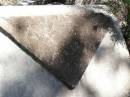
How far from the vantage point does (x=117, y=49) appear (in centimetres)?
301

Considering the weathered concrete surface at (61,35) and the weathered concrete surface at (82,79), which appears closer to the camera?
the weathered concrete surface at (82,79)

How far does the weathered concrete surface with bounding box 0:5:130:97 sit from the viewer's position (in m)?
2.51

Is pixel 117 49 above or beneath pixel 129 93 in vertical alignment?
above

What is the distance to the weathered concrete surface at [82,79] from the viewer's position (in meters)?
2.51

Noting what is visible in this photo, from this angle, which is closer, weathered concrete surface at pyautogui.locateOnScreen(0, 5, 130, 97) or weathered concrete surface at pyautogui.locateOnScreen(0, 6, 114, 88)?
weathered concrete surface at pyautogui.locateOnScreen(0, 5, 130, 97)

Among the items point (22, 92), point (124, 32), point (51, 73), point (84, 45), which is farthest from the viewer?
point (124, 32)

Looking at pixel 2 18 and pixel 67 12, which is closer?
pixel 2 18

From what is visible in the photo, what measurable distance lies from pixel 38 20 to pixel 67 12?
1.01 ft

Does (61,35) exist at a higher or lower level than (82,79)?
higher

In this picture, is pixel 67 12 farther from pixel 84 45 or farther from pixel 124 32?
pixel 124 32

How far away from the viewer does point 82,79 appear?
2.77m

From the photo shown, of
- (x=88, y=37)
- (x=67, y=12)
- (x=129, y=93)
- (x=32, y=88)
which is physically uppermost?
(x=67, y=12)

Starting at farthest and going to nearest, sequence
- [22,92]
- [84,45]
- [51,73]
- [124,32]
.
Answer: [124,32] → [84,45] → [51,73] → [22,92]

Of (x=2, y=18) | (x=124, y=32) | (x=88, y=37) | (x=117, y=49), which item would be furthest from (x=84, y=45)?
(x=2, y=18)
